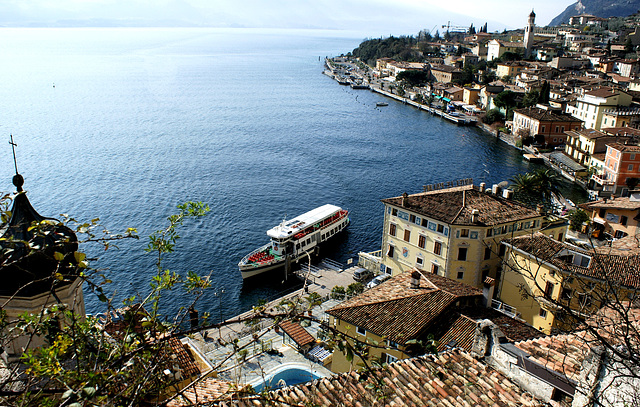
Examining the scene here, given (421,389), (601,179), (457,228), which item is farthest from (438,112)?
(421,389)

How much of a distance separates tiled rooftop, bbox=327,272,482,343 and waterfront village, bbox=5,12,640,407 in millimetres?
74

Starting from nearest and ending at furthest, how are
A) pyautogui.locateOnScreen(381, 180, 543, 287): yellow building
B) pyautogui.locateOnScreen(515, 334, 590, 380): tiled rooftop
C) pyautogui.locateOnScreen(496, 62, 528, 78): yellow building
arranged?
pyautogui.locateOnScreen(515, 334, 590, 380): tiled rooftop → pyautogui.locateOnScreen(381, 180, 543, 287): yellow building → pyautogui.locateOnScreen(496, 62, 528, 78): yellow building

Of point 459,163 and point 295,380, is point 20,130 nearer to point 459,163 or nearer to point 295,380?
point 459,163

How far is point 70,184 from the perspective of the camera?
6412cm

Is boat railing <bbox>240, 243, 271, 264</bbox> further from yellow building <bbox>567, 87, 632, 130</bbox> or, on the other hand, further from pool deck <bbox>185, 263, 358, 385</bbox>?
yellow building <bbox>567, 87, 632, 130</bbox>

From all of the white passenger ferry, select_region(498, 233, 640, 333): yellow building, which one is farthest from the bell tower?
select_region(498, 233, 640, 333): yellow building

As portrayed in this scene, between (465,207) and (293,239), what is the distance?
56.8 feet

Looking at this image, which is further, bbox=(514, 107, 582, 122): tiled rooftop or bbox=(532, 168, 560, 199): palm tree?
bbox=(514, 107, 582, 122): tiled rooftop

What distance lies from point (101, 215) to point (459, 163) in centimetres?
5253

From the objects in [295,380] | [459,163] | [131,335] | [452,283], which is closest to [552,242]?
[452,283]

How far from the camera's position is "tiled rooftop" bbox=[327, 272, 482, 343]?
780 inches

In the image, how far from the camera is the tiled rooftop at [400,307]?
1981 centimetres

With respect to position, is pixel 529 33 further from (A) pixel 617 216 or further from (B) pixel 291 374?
(B) pixel 291 374

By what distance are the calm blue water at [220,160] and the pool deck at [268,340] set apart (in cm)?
390
